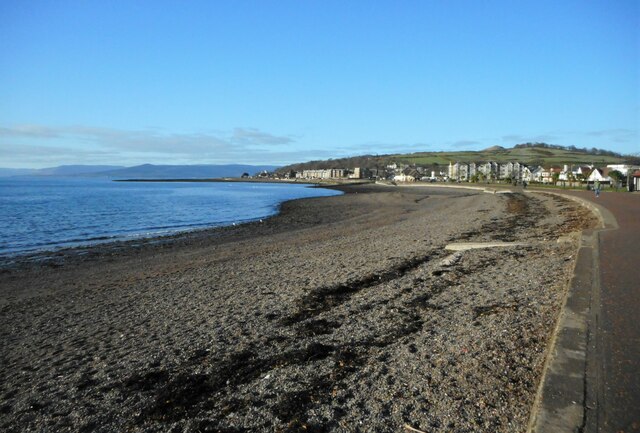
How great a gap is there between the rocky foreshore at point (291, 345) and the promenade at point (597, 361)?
0.27m

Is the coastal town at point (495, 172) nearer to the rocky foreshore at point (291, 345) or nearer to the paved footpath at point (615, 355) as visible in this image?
the rocky foreshore at point (291, 345)

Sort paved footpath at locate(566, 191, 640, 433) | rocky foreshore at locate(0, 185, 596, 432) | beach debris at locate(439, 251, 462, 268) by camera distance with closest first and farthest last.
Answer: paved footpath at locate(566, 191, 640, 433)
rocky foreshore at locate(0, 185, 596, 432)
beach debris at locate(439, 251, 462, 268)

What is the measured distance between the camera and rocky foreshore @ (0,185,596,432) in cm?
397

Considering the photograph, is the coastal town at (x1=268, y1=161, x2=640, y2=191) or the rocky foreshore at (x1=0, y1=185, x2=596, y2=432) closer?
the rocky foreshore at (x1=0, y1=185, x2=596, y2=432)

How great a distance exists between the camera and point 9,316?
8.36m

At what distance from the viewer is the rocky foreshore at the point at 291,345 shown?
397 cm

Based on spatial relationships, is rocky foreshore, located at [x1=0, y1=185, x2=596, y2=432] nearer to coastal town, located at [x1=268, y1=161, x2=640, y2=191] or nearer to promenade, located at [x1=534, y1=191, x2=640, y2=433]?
promenade, located at [x1=534, y1=191, x2=640, y2=433]

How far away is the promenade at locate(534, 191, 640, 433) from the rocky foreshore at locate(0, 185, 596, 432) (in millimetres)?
269

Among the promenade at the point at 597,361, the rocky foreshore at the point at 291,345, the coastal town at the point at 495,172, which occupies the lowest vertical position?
the rocky foreshore at the point at 291,345

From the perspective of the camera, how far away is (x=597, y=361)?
4.02 m

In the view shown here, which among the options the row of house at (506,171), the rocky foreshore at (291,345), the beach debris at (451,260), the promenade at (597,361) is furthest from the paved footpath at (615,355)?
the row of house at (506,171)

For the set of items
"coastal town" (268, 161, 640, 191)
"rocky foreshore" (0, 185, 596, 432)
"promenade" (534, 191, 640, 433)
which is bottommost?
"rocky foreshore" (0, 185, 596, 432)

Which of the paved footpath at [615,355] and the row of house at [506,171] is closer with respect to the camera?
the paved footpath at [615,355]

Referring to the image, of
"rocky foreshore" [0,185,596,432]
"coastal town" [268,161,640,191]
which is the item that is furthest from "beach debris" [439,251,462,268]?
"coastal town" [268,161,640,191]
